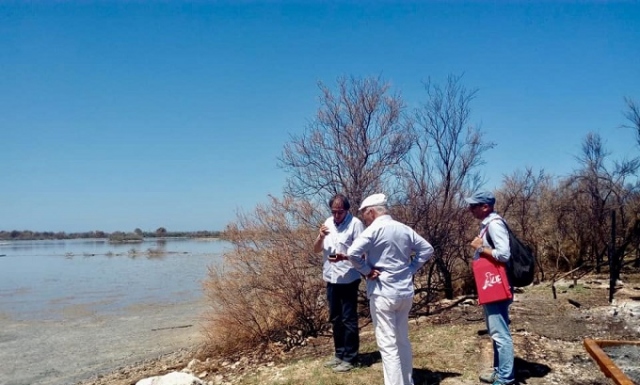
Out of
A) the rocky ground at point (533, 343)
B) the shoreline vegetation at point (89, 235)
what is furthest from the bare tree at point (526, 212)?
the shoreline vegetation at point (89, 235)

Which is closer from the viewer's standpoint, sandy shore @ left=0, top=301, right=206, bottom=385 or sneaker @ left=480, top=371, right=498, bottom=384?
sneaker @ left=480, top=371, right=498, bottom=384

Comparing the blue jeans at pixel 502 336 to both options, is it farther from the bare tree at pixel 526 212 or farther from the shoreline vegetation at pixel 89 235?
the shoreline vegetation at pixel 89 235

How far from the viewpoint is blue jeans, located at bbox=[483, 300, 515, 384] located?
4.20 metres

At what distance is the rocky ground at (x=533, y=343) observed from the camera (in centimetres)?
490

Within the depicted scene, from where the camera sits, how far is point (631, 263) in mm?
14227

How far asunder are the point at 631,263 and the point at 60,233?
126 m

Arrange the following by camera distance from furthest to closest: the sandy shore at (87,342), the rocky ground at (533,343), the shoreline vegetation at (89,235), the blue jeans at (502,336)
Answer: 1. the shoreline vegetation at (89,235)
2. the sandy shore at (87,342)
3. the rocky ground at (533,343)
4. the blue jeans at (502,336)

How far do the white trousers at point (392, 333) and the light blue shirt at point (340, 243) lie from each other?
0.91m

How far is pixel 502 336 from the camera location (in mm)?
4215

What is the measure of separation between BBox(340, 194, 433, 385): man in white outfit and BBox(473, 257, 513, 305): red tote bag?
0.48 metres

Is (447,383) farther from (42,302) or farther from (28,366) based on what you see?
(42,302)

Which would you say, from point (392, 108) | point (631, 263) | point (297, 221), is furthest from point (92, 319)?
point (631, 263)

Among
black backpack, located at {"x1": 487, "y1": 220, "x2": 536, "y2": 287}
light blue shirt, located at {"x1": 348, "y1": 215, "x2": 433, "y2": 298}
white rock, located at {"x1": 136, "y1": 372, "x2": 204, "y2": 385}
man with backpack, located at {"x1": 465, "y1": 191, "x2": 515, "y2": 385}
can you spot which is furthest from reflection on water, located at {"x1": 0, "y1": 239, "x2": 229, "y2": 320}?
black backpack, located at {"x1": 487, "y1": 220, "x2": 536, "y2": 287}

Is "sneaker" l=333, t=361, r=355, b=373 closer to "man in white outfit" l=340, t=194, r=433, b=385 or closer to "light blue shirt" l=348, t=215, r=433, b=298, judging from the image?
"man in white outfit" l=340, t=194, r=433, b=385
